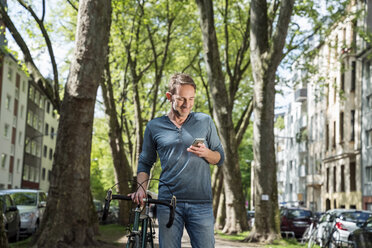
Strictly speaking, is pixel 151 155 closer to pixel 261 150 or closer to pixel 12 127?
pixel 261 150

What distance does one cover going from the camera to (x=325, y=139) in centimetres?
5822

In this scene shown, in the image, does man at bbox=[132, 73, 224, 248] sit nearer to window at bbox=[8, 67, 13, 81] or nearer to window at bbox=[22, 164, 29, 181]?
window at bbox=[8, 67, 13, 81]

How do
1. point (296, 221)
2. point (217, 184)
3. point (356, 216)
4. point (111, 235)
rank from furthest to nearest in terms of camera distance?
1. point (217, 184)
2. point (296, 221)
3. point (111, 235)
4. point (356, 216)

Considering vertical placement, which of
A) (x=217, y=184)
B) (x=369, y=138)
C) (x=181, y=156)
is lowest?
(x=181, y=156)

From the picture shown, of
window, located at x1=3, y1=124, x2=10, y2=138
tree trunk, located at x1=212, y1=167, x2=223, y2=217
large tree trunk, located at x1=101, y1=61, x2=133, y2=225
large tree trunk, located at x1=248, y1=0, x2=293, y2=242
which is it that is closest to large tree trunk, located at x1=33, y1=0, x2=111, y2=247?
large tree trunk, located at x1=248, y1=0, x2=293, y2=242

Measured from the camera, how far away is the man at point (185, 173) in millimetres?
4438

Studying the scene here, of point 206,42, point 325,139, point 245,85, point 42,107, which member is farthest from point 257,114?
point 42,107

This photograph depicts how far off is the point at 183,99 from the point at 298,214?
1089 inches

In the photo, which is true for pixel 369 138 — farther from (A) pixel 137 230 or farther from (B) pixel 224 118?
(A) pixel 137 230

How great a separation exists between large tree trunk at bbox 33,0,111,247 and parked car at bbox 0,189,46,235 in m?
9.09

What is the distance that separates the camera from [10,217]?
18.5 metres

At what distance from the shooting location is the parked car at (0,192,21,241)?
18073 mm

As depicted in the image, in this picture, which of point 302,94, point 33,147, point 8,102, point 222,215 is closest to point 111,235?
point 222,215

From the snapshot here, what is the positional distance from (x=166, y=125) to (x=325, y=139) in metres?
55.0
